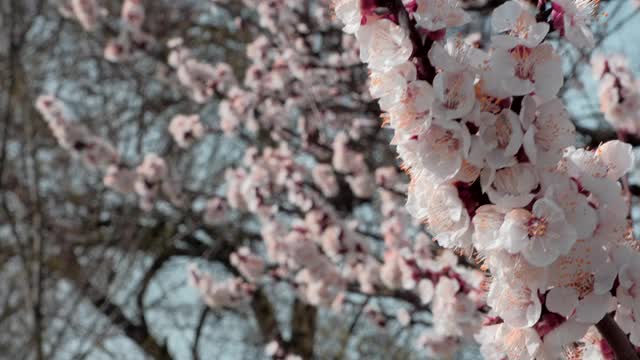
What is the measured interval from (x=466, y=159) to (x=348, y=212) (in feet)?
15.3

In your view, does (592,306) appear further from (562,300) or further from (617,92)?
(617,92)

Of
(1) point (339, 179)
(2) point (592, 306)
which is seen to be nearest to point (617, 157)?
(2) point (592, 306)

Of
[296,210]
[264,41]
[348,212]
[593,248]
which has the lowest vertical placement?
[348,212]

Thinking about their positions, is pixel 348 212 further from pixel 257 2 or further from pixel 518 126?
pixel 518 126

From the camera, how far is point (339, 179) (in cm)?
553

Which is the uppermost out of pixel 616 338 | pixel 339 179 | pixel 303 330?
pixel 616 338

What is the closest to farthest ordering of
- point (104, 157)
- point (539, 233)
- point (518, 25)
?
point (539, 233)
point (518, 25)
point (104, 157)

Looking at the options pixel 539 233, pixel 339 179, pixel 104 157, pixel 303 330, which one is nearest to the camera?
pixel 539 233

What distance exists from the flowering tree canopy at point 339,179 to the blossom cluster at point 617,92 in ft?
0.05

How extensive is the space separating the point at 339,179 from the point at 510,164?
14.8 ft

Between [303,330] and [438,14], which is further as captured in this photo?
[303,330]

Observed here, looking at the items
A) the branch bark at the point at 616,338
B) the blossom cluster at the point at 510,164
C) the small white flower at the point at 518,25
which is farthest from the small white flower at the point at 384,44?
the branch bark at the point at 616,338

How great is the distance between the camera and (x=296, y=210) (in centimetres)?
486

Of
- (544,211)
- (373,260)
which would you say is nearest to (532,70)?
(544,211)
